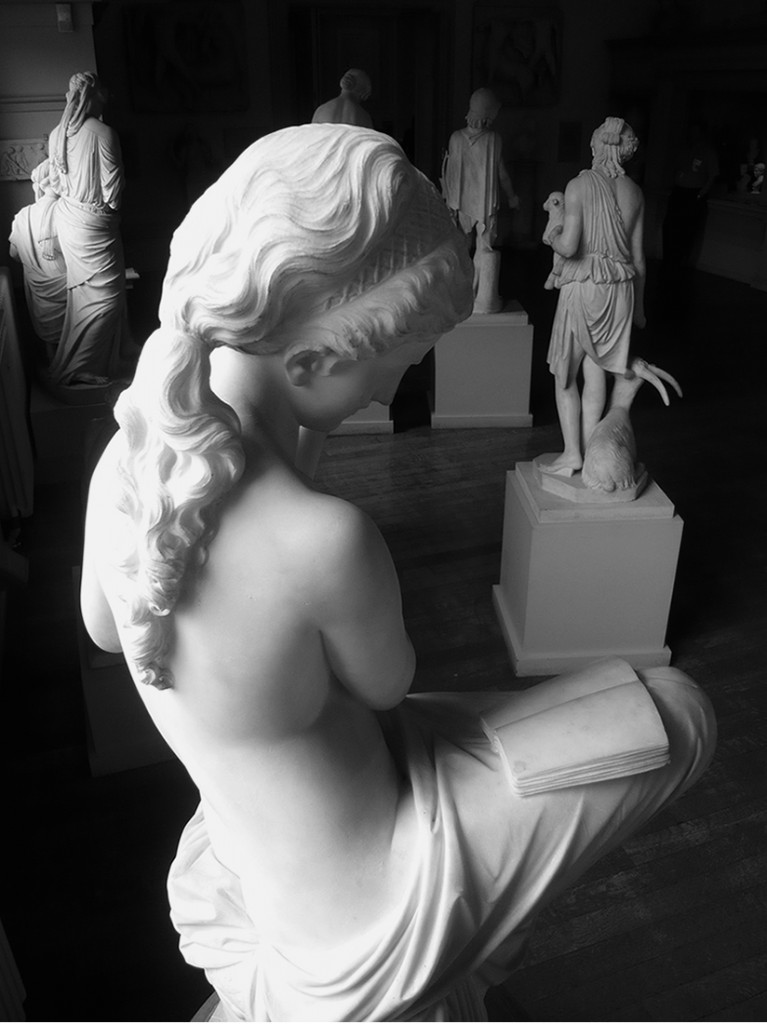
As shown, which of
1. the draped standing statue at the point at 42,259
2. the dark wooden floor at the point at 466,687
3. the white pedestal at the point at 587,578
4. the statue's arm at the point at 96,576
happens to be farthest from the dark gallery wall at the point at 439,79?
the statue's arm at the point at 96,576

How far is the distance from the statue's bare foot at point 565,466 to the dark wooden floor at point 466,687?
0.79m

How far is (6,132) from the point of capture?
7004 millimetres

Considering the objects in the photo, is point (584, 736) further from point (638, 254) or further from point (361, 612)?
point (638, 254)

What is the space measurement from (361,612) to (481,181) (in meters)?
6.36

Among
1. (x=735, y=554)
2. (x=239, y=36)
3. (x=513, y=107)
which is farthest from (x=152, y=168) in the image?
(x=735, y=554)

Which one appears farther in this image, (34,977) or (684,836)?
(684,836)

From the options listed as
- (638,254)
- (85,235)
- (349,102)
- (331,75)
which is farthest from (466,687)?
(331,75)

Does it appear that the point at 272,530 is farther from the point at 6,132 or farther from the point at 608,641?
the point at 6,132

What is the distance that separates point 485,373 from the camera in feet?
23.1

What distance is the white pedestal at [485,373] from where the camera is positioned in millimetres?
6992

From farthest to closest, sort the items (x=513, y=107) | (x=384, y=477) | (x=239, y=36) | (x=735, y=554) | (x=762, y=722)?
(x=513, y=107) → (x=239, y=36) → (x=384, y=477) → (x=735, y=554) → (x=762, y=722)

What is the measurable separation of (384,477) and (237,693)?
16.2ft

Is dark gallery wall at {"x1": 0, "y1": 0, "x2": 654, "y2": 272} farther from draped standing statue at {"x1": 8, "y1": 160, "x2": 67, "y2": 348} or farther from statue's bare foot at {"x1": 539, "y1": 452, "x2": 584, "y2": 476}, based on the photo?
statue's bare foot at {"x1": 539, "y1": 452, "x2": 584, "y2": 476}

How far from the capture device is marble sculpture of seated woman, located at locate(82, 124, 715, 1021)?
3.80 feet
